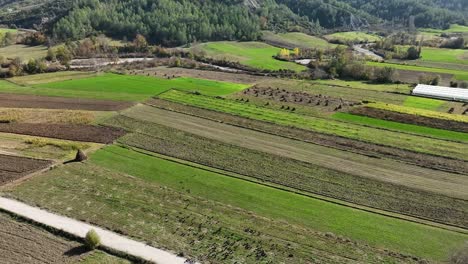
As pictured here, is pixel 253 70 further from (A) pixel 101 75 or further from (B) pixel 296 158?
(B) pixel 296 158

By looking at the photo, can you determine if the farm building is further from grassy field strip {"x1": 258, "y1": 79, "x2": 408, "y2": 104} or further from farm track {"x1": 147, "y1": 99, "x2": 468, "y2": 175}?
farm track {"x1": 147, "y1": 99, "x2": 468, "y2": 175}

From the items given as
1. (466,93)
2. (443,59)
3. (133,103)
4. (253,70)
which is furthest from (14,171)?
(443,59)

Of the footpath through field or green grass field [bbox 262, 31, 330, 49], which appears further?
green grass field [bbox 262, 31, 330, 49]

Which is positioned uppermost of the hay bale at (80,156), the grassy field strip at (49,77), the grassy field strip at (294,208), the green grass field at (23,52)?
the green grass field at (23,52)

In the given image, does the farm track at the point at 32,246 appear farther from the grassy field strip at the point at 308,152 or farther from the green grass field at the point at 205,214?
the grassy field strip at the point at 308,152

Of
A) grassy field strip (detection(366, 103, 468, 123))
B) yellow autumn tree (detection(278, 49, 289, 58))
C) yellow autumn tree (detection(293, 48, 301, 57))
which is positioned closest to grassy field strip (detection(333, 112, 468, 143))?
grassy field strip (detection(366, 103, 468, 123))

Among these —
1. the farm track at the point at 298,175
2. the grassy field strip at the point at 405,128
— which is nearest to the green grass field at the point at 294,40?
the grassy field strip at the point at 405,128

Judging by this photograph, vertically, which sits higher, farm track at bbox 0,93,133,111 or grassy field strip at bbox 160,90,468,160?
farm track at bbox 0,93,133,111
